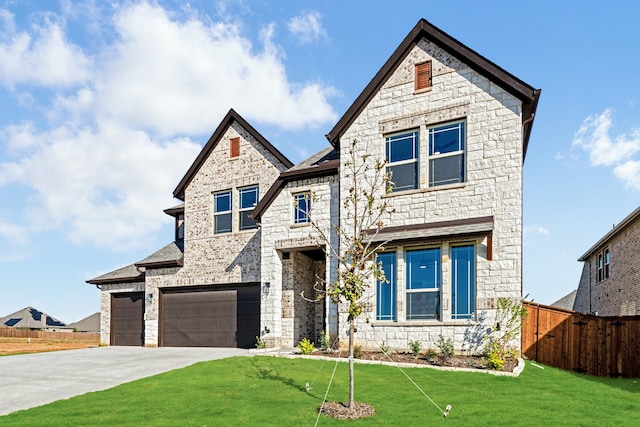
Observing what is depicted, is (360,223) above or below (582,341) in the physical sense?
above

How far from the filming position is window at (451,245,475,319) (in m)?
14.4

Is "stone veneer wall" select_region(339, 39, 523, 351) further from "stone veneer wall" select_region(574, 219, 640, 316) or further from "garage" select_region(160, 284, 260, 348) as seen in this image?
"stone veneer wall" select_region(574, 219, 640, 316)

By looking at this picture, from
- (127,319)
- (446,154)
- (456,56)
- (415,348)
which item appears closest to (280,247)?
(415,348)

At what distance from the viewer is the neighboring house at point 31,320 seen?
5176 cm

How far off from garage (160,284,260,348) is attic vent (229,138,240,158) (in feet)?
18.6

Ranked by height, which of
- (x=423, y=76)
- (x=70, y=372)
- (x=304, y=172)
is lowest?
(x=70, y=372)

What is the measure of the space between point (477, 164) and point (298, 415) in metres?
9.13

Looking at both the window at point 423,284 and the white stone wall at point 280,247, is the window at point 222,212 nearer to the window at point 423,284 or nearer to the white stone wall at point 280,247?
the white stone wall at point 280,247

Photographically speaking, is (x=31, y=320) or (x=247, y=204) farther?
(x=31, y=320)

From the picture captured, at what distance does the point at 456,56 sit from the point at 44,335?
45.4m

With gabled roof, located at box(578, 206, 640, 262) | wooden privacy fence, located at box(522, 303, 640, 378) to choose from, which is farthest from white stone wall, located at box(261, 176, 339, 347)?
gabled roof, located at box(578, 206, 640, 262)

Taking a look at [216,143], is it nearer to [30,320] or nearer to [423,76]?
[423,76]

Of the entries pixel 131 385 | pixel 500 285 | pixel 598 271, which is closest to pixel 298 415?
pixel 131 385

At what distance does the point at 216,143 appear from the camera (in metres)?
22.5
